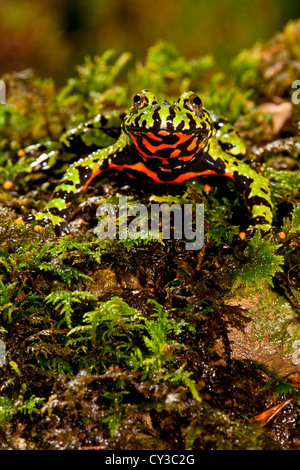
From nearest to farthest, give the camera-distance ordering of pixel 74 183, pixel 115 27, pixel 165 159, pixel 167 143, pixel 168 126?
pixel 168 126
pixel 167 143
pixel 165 159
pixel 74 183
pixel 115 27

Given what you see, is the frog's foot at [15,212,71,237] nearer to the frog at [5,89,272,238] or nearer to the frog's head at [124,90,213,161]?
the frog at [5,89,272,238]

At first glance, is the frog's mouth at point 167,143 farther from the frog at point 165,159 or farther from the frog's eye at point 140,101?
the frog's eye at point 140,101

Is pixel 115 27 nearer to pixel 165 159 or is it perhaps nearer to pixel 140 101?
pixel 140 101

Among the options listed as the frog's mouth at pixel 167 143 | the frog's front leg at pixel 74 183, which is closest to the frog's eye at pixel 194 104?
the frog's mouth at pixel 167 143

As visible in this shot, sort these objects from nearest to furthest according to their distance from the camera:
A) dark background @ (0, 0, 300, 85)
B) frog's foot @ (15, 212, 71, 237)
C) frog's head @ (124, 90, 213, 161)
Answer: frog's head @ (124, 90, 213, 161) < frog's foot @ (15, 212, 71, 237) < dark background @ (0, 0, 300, 85)

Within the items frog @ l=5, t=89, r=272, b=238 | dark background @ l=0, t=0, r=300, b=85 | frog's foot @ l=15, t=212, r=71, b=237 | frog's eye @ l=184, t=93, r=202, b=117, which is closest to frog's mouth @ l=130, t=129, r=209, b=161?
frog @ l=5, t=89, r=272, b=238

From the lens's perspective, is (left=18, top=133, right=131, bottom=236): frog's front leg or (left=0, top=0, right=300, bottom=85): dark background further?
(left=0, top=0, right=300, bottom=85): dark background

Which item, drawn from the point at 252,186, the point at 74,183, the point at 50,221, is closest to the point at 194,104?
the point at 252,186

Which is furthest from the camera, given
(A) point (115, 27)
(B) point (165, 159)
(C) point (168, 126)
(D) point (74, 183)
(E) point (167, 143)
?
(A) point (115, 27)

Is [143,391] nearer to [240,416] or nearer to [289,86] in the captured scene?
[240,416]
